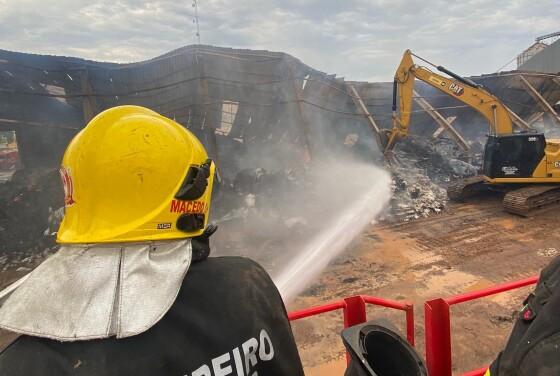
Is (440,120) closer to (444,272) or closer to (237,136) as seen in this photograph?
(237,136)

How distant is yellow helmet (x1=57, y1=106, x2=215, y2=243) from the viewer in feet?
3.91

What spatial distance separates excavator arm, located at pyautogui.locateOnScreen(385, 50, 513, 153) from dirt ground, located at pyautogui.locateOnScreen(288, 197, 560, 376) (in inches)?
94.0

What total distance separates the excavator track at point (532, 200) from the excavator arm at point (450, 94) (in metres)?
1.97

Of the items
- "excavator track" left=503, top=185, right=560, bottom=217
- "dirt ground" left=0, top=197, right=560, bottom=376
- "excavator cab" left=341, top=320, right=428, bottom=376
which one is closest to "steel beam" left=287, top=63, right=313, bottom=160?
"dirt ground" left=0, top=197, right=560, bottom=376

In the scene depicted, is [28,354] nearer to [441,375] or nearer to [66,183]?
[66,183]

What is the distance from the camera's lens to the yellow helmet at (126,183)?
1.19 m

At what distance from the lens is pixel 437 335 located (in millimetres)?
2791

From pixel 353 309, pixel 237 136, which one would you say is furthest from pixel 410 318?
pixel 237 136

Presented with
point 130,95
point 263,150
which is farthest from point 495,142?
point 130,95

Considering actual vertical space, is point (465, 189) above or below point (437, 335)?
below

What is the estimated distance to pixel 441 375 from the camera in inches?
116

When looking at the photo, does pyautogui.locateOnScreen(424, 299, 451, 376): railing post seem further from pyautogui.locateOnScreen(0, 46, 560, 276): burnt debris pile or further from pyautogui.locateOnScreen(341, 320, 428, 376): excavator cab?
pyautogui.locateOnScreen(0, 46, 560, 276): burnt debris pile

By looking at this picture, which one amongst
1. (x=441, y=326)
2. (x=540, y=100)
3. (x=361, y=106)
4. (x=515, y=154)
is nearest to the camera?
(x=441, y=326)

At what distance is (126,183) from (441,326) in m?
2.49
